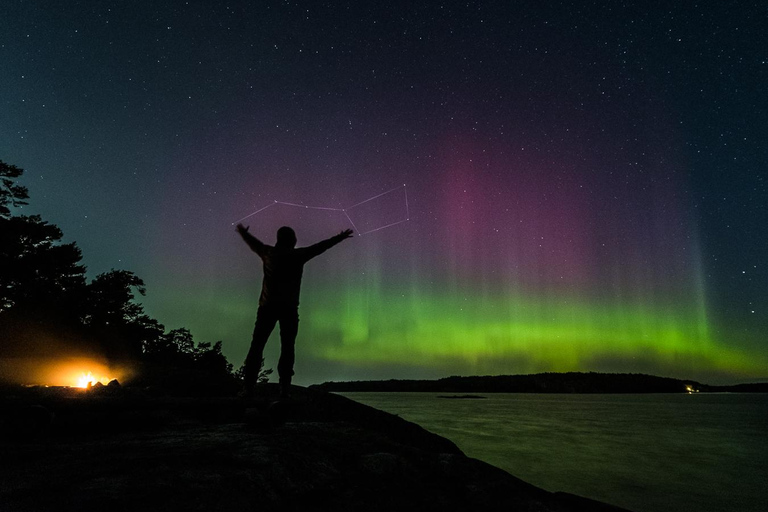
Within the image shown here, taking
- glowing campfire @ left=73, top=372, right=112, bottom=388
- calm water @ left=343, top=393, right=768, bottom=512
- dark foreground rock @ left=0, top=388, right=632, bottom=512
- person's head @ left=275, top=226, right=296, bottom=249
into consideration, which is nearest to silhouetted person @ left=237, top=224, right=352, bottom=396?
person's head @ left=275, top=226, right=296, bottom=249

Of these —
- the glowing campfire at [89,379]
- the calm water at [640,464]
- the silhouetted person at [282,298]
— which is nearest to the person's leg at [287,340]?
the silhouetted person at [282,298]

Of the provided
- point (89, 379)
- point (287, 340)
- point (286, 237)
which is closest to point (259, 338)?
point (287, 340)

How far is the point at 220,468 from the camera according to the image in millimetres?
2830

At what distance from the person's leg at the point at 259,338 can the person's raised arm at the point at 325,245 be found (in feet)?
3.33

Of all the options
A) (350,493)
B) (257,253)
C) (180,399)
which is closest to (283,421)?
(180,399)

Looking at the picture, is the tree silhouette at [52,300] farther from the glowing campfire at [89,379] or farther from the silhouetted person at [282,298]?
the silhouetted person at [282,298]

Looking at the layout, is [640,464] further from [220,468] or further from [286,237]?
[220,468]

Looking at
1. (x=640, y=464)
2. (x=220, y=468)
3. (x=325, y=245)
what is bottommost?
(x=640, y=464)

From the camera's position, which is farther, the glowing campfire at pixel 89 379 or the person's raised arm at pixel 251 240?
the glowing campfire at pixel 89 379

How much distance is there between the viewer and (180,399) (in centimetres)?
480

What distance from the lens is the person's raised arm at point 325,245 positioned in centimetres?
611

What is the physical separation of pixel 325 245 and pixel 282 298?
101 centimetres

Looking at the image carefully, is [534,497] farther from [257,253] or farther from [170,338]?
[170,338]

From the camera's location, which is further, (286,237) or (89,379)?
(89,379)
